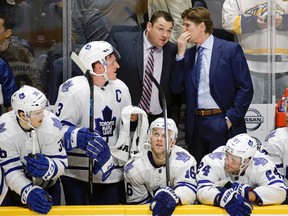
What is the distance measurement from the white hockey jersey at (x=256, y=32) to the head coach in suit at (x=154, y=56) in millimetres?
610

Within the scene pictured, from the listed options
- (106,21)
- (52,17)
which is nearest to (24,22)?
(52,17)

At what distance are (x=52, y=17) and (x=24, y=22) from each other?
199 millimetres

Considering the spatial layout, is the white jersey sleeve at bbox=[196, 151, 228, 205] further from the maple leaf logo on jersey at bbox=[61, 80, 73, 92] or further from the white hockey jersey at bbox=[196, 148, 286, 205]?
the maple leaf logo on jersey at bbox=[61, 80, 73, 92]

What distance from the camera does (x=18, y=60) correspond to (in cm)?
600

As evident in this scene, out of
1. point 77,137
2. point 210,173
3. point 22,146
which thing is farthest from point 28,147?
point 210,173

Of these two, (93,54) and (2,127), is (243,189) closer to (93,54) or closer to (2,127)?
(93,54)

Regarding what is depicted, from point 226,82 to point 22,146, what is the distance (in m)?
1.50

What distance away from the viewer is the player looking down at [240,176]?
14.6 ft

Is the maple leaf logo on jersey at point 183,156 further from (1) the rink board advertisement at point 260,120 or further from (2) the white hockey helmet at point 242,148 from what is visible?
(1) the rink board advertisement at point 260,120

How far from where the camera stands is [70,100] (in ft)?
16.1

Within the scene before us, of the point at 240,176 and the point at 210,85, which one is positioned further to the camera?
the point at 210,85

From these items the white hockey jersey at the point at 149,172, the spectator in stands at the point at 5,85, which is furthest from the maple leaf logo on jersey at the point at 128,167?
the spectator in stands at the point at 5,85

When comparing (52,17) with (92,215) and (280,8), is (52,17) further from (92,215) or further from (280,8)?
(92,215)

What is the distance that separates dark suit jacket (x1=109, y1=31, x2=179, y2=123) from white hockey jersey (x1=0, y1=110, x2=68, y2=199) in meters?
0.98
